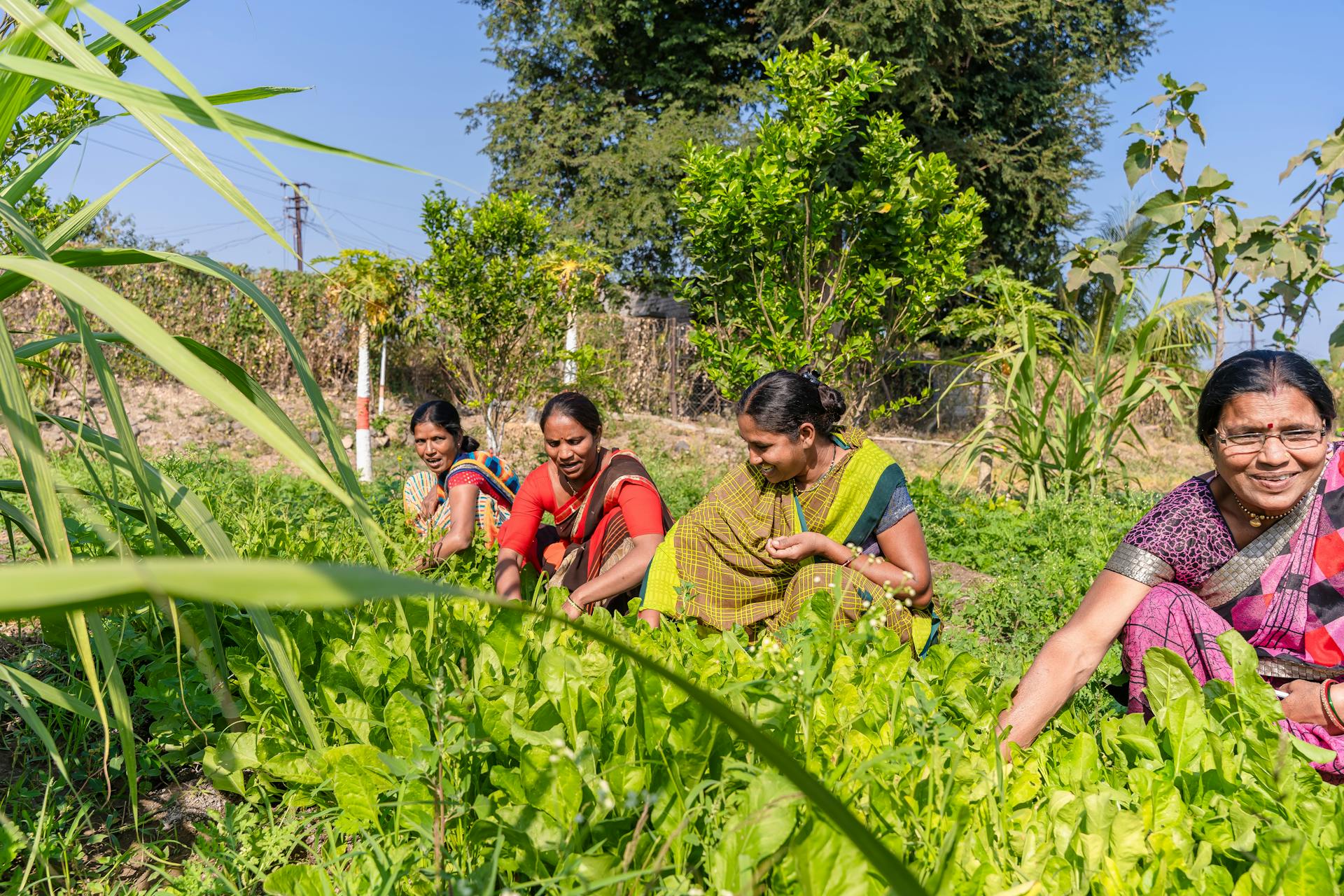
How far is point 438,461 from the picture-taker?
4.57m

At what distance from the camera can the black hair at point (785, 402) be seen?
3145 mm

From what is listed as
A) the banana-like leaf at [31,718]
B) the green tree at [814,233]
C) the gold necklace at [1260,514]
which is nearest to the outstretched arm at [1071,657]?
the gold necklace at [1260,514]

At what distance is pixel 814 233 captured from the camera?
680cm

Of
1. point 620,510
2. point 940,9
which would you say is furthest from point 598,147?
point 620,510

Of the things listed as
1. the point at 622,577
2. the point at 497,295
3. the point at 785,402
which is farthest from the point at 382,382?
the point at 785,402

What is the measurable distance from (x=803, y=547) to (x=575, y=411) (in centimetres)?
106

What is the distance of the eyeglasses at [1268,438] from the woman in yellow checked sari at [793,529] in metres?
1.08

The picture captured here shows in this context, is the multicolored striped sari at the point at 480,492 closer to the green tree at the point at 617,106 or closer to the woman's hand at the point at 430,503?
the woman's hand at the point at 430,503

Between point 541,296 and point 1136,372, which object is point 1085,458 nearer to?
point 1136,372

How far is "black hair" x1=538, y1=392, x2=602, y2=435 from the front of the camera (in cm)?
363

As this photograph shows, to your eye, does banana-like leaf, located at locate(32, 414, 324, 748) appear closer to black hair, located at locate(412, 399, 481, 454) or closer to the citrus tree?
black hair, located at locate(412, 399, 481, 454)

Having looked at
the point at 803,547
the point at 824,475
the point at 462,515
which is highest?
the point at 824,475

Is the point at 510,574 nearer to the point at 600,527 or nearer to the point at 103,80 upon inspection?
the point at 600,527

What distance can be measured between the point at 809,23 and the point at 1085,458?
11.3 metres
